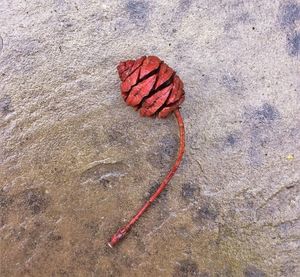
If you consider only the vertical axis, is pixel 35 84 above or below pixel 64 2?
below

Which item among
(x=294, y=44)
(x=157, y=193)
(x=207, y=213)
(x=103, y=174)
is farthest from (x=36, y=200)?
(x=294, y=44)

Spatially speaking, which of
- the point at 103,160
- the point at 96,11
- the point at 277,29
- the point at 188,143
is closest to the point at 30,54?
the point at 96,11

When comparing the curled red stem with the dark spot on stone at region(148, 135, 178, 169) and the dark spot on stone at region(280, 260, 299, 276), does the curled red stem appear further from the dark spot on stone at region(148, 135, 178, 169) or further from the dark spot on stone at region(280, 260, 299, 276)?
the dark spot on stone at region(280, 260, 299, 276)

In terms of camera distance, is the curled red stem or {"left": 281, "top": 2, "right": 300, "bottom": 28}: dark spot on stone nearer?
the curled red stem

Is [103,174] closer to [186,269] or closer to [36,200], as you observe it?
[36,200]

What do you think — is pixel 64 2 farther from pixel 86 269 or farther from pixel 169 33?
pixel 86 269

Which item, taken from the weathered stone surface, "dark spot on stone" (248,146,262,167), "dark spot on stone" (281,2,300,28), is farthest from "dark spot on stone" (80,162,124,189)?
"dark spot on stone" (281,2,300,28)
